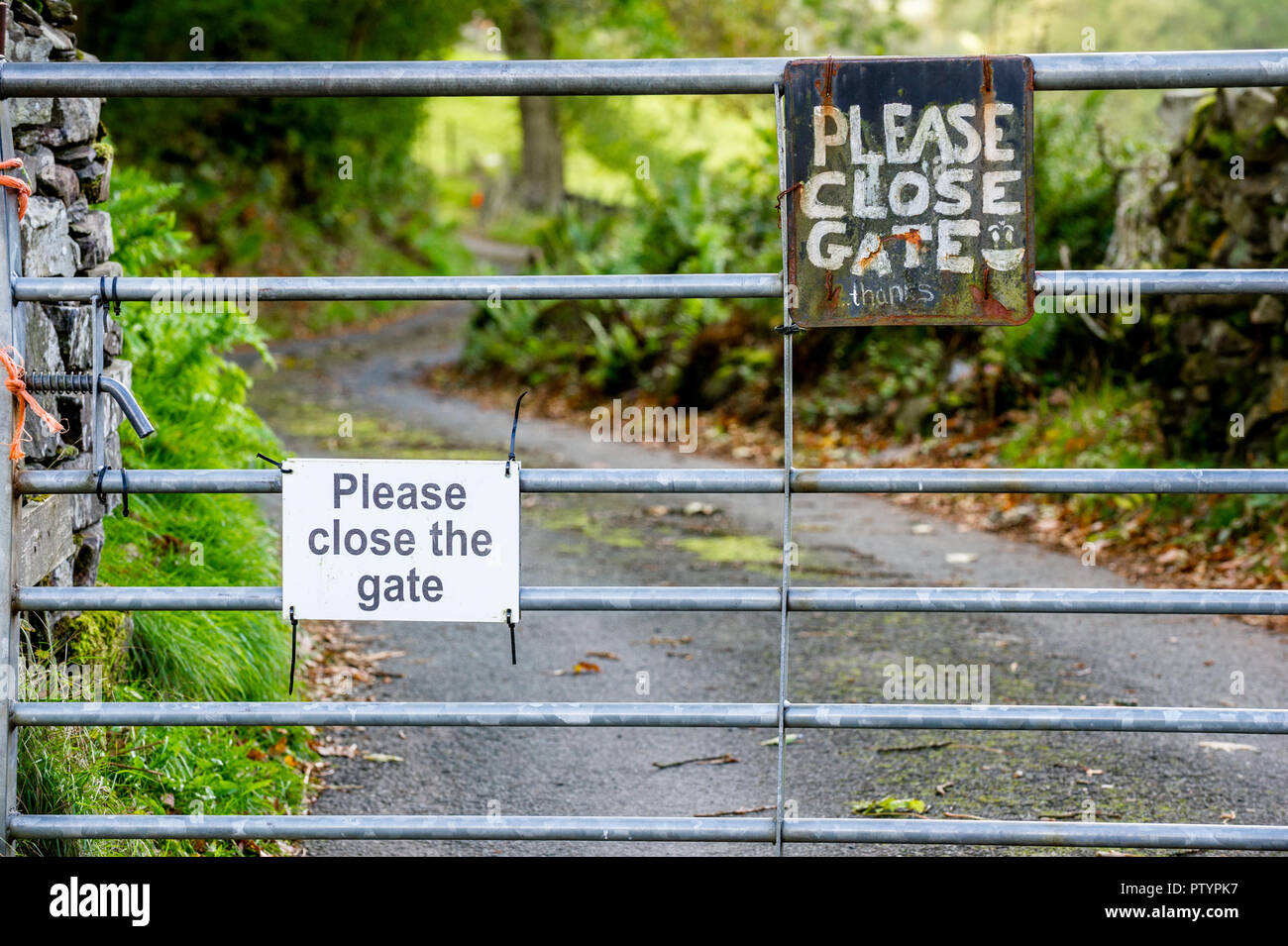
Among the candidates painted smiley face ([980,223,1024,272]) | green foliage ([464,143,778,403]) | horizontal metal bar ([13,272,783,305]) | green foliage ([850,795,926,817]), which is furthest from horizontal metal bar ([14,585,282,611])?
green foliage ([464,143,778,403])

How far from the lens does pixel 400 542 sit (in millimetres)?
2918

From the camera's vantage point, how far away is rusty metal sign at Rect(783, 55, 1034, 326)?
9.20ft

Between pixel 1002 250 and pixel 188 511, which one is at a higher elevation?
pixel 1002 250

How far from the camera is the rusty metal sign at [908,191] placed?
2.80 meters

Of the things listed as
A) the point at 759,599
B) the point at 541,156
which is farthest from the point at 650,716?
the point at 541,156

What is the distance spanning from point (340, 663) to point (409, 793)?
1.50m

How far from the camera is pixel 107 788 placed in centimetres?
345

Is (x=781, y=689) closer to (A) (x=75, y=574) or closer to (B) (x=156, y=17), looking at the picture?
(A) (x=75, y=574)

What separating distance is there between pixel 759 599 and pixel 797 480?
0.91 feet

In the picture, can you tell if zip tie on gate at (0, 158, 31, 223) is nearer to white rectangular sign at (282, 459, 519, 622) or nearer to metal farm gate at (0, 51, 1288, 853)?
metal farm gate at (0, 51, 1288, 853)

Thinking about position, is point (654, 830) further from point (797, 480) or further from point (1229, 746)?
point (1229, 746)

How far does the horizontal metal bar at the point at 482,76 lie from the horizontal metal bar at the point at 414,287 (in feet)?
1.33

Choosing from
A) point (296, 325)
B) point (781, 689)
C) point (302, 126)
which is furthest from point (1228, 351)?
point (302, 126)

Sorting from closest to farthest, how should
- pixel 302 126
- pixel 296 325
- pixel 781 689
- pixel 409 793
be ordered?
pixel 781 689 → pixel 409 793 → pixel 296 325 → pixel 302 126
